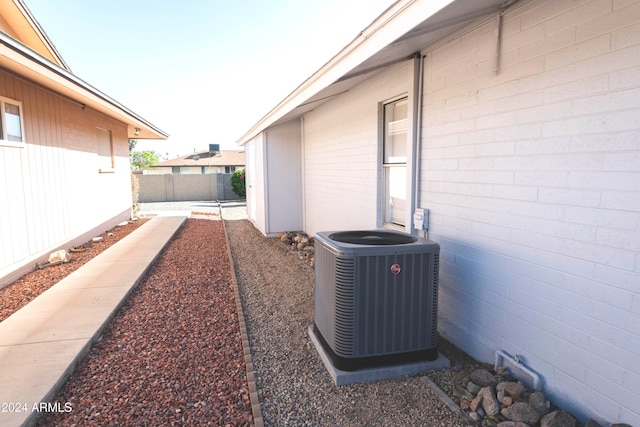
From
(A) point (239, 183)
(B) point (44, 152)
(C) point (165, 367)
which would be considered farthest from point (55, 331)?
(A) point (239, 183)

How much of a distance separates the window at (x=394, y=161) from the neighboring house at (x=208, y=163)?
31074 millimetres

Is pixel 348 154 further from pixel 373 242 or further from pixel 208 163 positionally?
pixel 208 163

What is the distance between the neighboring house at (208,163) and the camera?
35.5 m

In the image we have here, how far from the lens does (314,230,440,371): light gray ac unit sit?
2.74 meters

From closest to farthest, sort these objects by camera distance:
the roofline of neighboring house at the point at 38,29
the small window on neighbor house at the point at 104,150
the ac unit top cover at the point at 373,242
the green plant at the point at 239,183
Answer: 1. the ac unit top cover at the point at 373,242
2. the roofline of neighboring house at the point at 38,29
3. the small window on neighbor house at the point at 104,150
4. the green plant at the point at 239,183

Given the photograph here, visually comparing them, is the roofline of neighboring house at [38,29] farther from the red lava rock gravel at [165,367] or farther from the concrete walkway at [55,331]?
the red lava rock gravel at [165,367]

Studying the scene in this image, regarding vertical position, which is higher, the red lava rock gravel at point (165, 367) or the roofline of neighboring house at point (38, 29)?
the roofline of neighboring house at point (38, 29)

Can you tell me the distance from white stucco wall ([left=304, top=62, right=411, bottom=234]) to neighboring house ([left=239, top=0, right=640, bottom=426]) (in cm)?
68

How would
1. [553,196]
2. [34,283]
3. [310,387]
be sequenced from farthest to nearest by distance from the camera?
1. [34,283]
2. [310,387]
3. [553,196]

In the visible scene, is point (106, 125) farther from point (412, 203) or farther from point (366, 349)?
point (366, 349)

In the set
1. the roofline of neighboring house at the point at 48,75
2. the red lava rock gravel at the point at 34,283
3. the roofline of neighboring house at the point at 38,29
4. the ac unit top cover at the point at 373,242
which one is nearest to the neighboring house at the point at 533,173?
the ac unit top cover at the point at 373,242

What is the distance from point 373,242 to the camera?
10.6ft

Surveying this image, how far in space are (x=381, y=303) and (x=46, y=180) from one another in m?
6.53

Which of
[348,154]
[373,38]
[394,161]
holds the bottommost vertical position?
[394,161]
